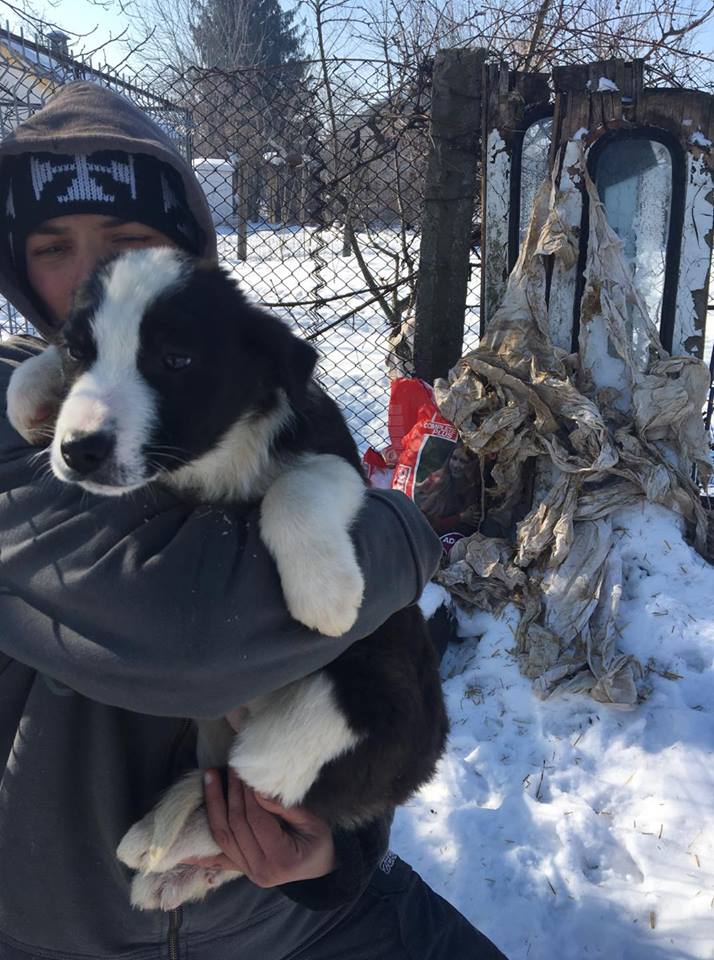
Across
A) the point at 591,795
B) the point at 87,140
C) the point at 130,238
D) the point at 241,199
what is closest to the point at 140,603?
the point at 130,238

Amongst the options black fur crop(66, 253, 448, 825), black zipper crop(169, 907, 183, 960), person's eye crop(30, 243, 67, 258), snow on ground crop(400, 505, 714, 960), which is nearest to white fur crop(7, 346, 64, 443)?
black fur crop(66, 253, 448, 825)

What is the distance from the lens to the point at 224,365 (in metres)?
1.53

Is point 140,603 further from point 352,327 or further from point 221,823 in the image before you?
point 352,327

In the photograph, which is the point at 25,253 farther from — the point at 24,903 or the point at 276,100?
the point at 276,100

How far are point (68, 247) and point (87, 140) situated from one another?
25 centimetres

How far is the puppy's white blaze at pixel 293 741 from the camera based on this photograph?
1534 millimetres

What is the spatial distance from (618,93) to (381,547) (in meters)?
2.98

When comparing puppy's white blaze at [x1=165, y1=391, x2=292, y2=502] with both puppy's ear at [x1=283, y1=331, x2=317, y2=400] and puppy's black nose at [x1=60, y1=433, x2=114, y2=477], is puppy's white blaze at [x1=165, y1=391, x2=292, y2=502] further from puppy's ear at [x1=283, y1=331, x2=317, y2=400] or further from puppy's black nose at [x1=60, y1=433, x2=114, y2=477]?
puppy's black nose at [x1=60, y1=433, x2=114, y2=477]

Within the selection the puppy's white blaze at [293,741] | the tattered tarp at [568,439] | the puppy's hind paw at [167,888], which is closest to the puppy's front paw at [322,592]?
the puppy's white blaze at [293,741]

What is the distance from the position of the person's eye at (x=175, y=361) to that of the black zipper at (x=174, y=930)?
3.41 ft

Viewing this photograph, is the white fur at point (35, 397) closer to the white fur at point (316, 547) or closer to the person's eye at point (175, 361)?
the person's eye at point (175, 361)

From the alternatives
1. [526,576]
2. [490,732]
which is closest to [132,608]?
[490,732]

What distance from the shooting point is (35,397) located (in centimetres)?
152

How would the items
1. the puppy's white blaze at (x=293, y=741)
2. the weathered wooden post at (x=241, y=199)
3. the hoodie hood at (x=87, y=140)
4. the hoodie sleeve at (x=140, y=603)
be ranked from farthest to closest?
the weathered wooden post at (x=241, y=199), the hoodie hood at (x=87, y=140), the puppy's white blaze at (x=293, y=741), the hoodie sleeve at (x=140, y=603)
